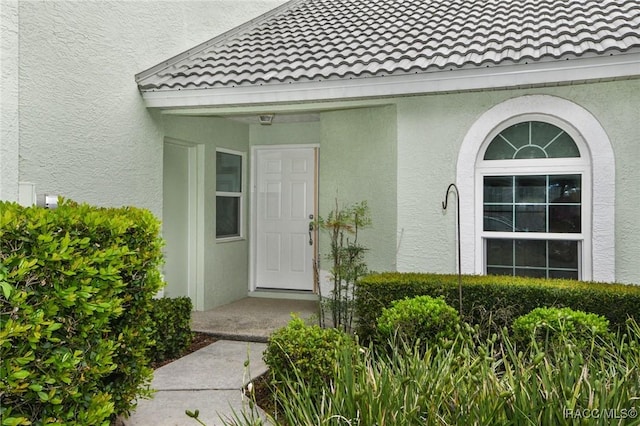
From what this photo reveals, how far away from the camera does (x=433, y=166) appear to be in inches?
284

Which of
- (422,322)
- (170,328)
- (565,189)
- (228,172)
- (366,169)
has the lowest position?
(170,328)

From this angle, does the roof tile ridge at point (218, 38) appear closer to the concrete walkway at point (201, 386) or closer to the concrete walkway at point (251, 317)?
the concrete walkway at point (251, 317)

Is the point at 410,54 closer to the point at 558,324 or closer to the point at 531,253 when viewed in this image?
the point at 531,253

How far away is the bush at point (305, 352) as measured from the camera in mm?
4852

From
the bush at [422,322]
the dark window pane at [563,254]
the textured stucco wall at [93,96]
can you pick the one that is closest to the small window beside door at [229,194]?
the textured stucco wall at [93,96]

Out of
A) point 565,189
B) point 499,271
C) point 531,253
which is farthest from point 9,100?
point 565,189

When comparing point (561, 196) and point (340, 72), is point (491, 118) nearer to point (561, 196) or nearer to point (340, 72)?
point (561, 196)

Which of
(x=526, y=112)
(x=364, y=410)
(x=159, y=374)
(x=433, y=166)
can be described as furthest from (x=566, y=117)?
(x=159, y=374)

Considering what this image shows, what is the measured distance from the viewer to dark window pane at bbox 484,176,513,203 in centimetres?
699

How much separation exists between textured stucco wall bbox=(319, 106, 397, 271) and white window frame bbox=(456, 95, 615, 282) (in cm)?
106

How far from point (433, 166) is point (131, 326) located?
460cm

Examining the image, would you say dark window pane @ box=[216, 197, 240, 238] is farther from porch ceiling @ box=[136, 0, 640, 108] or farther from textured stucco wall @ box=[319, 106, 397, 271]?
porch ceiling @ box=[136, 0, 640, 108]

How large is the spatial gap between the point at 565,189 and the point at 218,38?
6.62 meters

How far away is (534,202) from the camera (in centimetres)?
690
